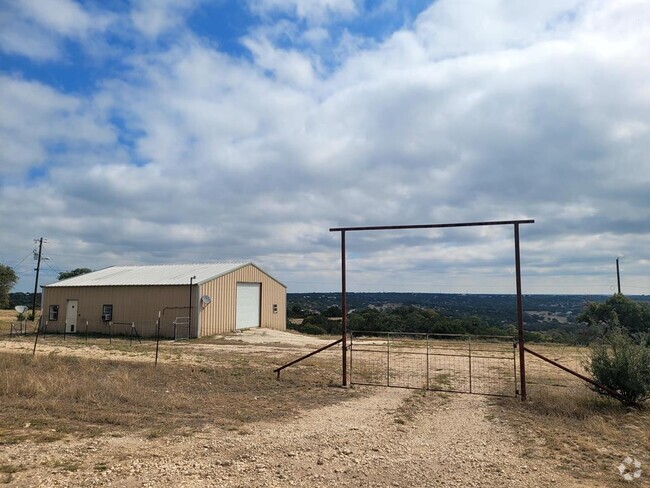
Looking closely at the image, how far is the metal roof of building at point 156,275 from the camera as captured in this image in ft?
105

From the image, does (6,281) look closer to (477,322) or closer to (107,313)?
(107,313)

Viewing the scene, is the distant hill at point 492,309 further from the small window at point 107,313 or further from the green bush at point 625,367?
the small window at point 107,313

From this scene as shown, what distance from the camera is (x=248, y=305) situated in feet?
114

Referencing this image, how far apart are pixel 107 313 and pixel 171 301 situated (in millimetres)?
5555

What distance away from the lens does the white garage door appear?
111ft

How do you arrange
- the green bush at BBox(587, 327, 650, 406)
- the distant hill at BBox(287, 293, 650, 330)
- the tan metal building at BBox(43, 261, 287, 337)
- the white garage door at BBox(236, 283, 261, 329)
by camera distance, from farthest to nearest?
the distant hill at BBox(287, 293, 650, 330), the white garage door at BBox(236, 283, 261, 329), the tan metal building at BBox(43, 261, 287, 337), the green bush at BBox(587, 327, 650, 406)

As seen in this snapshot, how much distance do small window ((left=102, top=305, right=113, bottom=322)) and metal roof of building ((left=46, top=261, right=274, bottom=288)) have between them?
1516mm

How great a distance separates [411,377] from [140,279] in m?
24.5

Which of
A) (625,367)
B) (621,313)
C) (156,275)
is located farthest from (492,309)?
(625,367)

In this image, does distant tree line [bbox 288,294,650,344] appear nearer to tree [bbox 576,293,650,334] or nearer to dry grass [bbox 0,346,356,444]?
tree [bbox 576,293,650,334]

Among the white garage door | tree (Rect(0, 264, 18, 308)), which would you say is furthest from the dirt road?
tree (Rect(0, 264, 18, 308))

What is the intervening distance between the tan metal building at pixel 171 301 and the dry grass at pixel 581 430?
22.4m

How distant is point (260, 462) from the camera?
6727mm

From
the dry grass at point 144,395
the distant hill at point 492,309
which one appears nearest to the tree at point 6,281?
the distant hill at point 492,309
